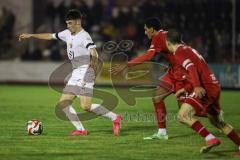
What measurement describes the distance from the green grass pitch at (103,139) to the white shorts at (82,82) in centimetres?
90

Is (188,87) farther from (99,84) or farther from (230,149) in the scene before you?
(99,84)

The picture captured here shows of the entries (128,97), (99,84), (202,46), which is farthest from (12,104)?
(202,46)

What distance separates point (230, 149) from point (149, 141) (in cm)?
177

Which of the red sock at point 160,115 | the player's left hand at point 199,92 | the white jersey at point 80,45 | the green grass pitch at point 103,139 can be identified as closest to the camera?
the player's left hand at point 199,92

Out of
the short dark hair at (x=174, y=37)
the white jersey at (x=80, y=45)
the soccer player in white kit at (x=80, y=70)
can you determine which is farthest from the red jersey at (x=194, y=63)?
the white jersey at (x=80, y=45)

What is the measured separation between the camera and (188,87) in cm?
1131

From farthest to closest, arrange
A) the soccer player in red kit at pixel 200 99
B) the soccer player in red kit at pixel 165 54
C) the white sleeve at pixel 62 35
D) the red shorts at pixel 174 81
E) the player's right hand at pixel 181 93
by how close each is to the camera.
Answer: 1. the white sleeve at pixel 62 35
2. the soccer player in red kit at pixel 165 54
3. the red shorts at pixel 174 81
4. the player's right hand at pixel 181 93
5. the soccer player in red kit at pixel 200 99

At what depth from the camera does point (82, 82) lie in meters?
13.0

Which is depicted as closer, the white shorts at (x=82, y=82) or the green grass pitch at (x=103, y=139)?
the green grass pitch at (x=103, y=139)

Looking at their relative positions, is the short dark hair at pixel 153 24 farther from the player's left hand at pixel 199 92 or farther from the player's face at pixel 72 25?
the player's left hand at pixel 199 92

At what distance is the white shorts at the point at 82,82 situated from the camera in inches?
512

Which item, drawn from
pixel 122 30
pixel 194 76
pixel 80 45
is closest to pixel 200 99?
pixel 194 76

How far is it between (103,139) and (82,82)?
1.24 m

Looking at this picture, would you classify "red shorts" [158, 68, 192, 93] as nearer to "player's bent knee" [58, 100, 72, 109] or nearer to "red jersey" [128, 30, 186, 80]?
"red jersey" [128, 30, 186, 80]
